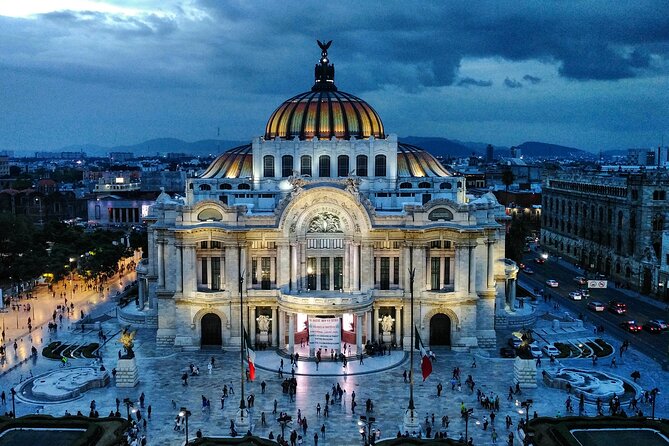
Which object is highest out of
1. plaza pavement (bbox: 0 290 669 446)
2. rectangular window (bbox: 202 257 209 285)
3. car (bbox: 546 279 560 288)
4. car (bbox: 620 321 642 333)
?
rectangular window (bbox: 202 257 209 285)

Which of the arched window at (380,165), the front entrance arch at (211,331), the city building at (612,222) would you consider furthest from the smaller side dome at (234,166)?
the city building at (612,222)

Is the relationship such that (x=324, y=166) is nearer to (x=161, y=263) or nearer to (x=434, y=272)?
(x=434, y=272)

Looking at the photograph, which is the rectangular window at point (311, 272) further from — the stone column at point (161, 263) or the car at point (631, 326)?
the car at point (631, 326)

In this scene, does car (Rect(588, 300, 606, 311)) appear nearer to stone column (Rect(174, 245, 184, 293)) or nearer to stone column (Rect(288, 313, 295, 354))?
stone column (Rect(288, 313, 295, 354))

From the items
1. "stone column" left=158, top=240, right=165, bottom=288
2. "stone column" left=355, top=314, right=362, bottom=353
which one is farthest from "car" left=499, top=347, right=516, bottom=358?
"stone column" left=158, top=240, right=165, bottom=288

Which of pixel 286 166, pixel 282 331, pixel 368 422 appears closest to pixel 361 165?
pixel 286 166

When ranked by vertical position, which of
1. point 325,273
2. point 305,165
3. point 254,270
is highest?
point 305,165

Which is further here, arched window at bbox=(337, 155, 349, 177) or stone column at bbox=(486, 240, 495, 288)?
arched window at bbox=(337, 155, 349, 177)
